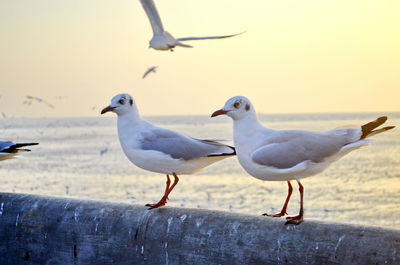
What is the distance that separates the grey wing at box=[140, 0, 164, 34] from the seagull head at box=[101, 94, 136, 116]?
2.06 metres

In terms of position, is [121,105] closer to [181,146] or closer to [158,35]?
[181,146]

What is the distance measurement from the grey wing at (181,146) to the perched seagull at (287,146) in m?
0.55

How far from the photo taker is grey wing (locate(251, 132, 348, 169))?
4418 mm

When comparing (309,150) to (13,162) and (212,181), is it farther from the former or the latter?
(13,162)

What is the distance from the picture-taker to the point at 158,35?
7.18 m

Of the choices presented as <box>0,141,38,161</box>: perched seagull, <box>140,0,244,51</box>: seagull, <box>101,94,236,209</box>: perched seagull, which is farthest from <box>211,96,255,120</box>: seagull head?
<box>140,0,244,51</box>: seagull

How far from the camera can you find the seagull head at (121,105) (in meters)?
5.29

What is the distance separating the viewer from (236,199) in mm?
16625

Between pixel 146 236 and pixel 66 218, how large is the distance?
682 millimetres

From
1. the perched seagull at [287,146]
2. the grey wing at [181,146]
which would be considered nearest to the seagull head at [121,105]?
the grey wing at [181,146]

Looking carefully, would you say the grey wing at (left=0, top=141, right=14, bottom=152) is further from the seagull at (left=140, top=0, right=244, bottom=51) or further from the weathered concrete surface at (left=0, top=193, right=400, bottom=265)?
the seagull at (left=140, top=0, right=244, bottom=51)

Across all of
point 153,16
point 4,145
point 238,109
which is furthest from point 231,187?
point 238,109

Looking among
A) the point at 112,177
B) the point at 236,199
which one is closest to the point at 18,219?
the point at 236,199

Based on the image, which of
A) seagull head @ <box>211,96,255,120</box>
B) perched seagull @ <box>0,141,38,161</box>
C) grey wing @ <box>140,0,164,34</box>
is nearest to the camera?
seagull head @ <box>211,96,255,120</box>
